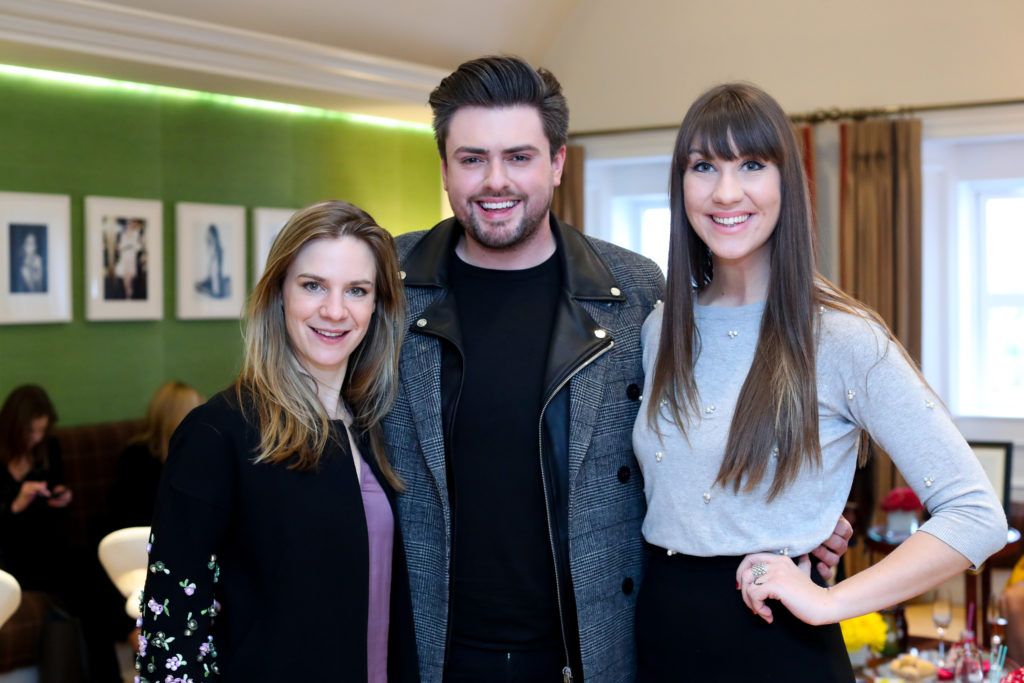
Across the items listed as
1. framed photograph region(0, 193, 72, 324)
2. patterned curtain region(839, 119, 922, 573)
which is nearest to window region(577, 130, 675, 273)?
patterned curtain region(839, 119, 922, 573)

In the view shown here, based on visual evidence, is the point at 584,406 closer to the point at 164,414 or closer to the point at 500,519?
the point at 500,519

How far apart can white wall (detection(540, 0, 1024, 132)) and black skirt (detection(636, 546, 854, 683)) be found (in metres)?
5.15

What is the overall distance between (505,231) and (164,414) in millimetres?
3549

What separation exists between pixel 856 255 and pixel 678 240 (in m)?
4.76

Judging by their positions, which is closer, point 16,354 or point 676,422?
point 676,422

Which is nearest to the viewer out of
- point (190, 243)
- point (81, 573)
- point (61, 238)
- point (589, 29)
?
point (81, 573)

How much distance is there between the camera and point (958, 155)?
6676mm

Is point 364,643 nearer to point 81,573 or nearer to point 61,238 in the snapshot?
point 81,573

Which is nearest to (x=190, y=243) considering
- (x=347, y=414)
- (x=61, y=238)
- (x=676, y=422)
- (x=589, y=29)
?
(x=61, y=238)

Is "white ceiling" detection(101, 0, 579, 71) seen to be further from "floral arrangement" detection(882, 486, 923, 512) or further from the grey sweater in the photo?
the grey sweater

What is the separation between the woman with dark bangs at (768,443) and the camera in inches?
69.2

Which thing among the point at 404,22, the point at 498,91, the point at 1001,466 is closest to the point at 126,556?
the point at 498,91

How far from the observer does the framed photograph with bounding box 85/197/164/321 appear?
5883mm

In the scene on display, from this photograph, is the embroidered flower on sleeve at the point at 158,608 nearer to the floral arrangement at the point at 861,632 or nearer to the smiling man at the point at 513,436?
the smiling man at the point at 513,436
